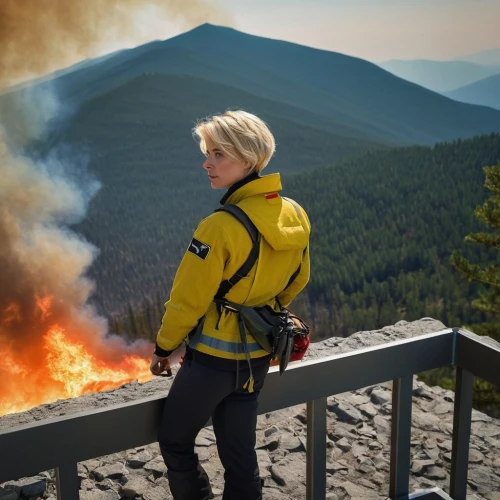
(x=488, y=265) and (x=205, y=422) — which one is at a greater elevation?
(x=205, y=422)

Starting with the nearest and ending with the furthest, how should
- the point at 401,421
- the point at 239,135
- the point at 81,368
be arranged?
the point at 239,135, the point at 401,421, the point at 81,368

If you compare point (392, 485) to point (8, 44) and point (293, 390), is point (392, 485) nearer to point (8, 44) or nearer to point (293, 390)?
point (293, 390)

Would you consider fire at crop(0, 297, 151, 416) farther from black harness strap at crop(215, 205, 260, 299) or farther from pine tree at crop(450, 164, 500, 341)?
black harness strap at crop(215, 205, 260, 299)

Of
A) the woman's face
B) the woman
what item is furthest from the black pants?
the woman's face

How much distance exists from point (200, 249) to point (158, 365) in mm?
538

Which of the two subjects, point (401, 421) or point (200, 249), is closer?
point (200, 249)

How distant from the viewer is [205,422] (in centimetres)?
235

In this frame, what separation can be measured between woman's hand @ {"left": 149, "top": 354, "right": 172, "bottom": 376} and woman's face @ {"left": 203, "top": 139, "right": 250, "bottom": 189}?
71 centimetres

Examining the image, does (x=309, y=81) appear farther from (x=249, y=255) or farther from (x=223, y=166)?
(x=249, y=255)

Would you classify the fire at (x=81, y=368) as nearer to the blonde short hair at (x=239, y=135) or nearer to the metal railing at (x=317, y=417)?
the metal railing at (x=317, y=417)

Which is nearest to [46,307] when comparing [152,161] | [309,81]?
[152,161]

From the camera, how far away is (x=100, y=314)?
3231 centimetres

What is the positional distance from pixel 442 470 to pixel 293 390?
326 cm

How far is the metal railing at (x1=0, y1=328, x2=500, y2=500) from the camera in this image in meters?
1.86
